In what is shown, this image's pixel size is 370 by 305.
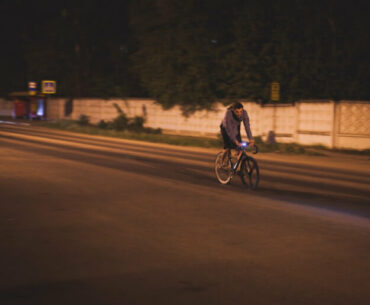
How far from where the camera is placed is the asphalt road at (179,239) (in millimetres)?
4758

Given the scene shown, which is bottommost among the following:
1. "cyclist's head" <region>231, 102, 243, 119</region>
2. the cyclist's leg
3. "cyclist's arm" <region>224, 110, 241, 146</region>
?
the cyclist's leg

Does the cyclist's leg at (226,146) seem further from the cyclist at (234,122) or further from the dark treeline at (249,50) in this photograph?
the dark treeline at (249,50)

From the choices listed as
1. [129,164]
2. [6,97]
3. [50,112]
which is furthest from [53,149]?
[6,97]

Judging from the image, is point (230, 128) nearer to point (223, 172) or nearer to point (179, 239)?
point (223, 172)

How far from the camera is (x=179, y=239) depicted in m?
6.58

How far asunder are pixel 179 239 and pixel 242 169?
4415 millimetres

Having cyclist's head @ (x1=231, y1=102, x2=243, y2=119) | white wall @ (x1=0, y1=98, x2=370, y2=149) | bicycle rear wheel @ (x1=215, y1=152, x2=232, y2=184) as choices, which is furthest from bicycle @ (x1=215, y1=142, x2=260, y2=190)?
white wall @ (x1=0, y1=98, x2=370, y2=149)

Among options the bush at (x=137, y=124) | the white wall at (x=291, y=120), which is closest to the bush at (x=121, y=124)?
the bush at (x=137, y=124)

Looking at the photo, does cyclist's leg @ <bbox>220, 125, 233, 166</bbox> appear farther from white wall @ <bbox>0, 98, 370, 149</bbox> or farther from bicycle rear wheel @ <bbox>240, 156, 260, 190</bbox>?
white wall @ <bbox>0, 98, 370, 149</bbox>

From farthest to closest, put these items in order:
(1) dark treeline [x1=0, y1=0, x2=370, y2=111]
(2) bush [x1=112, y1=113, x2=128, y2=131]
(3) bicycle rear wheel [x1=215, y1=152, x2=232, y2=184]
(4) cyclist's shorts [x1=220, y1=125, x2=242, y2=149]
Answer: (2) bush [x1=112, y1=113, x2=128, y2=131] → (1) dark treeline [x1=0, y1=0, x2=370, y2=111] → (3) bicycle rear wheel [x1=215, y1=152, x2=232, y2=184] → (4) cyclist's shorts [x1=220, y1=125, x2=242, y2=149]

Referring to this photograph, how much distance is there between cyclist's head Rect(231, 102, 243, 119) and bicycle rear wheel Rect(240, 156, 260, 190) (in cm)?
91

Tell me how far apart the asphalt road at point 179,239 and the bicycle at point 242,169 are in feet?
0.84

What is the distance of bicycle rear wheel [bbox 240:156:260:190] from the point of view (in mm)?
10477

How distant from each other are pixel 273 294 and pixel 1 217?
4560 millimetres
